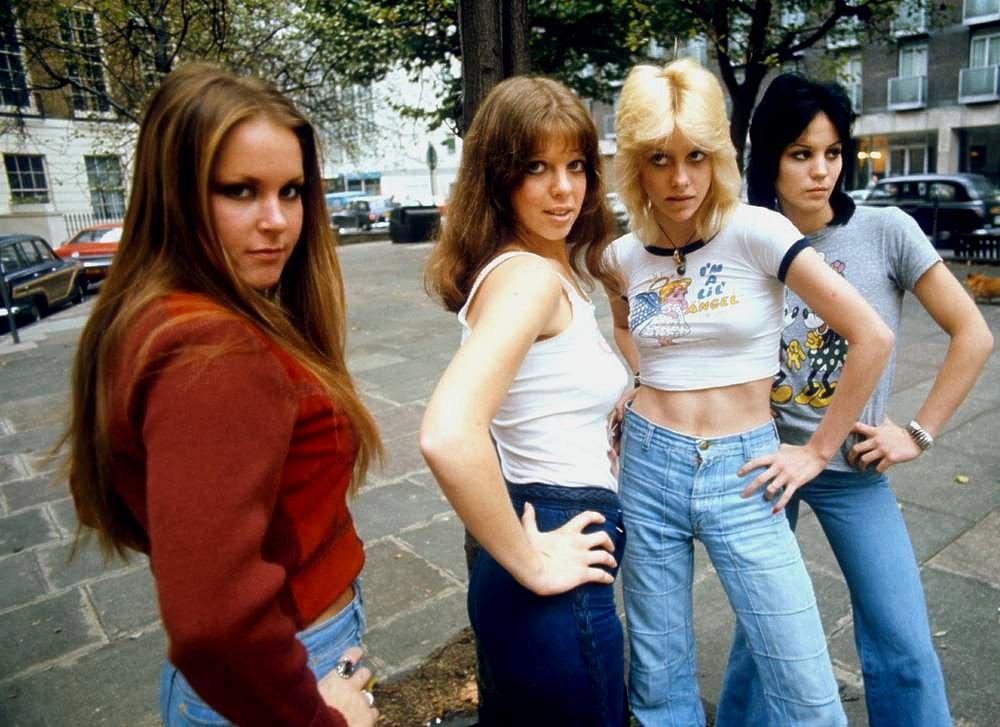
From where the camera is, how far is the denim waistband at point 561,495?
147 cm

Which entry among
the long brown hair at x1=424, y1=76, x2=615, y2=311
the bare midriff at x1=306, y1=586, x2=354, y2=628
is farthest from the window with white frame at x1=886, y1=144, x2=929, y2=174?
the bare midriff at x1=306, y1=586, x2=354, y2=628

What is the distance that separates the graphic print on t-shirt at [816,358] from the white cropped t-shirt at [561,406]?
73 centimetres

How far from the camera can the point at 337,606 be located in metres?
1.30

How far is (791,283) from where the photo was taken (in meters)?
1.69

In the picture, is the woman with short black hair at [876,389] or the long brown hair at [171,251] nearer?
the long brown hair at [171,251]

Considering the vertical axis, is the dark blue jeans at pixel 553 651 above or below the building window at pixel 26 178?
below

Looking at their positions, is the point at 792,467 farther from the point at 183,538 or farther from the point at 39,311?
the point at 39,311

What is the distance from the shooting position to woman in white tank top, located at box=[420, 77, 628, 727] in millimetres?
1271

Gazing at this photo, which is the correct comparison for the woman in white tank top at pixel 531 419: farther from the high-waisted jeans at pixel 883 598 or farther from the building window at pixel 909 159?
the building window at pixel 909 159

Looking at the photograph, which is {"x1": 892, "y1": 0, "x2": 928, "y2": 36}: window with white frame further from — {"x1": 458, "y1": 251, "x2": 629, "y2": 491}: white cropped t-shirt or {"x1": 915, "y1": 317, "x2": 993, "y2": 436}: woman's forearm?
{"x1": 458, "y1": 251, "x2": 629, "y2": 491}: white cropped t-shirt

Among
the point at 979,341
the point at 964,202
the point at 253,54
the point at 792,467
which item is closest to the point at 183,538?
the point at 792,467

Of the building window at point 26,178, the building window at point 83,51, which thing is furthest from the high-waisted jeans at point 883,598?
the building window at point 26,178

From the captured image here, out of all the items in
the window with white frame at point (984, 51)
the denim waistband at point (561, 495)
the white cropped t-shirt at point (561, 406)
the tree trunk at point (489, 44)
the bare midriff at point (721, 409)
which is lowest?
the denim waistband at point (561, 495)

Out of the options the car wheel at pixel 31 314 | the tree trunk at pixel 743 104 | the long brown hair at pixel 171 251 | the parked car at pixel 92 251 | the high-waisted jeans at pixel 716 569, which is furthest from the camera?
the parked car at pixel 92 251
